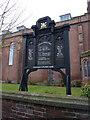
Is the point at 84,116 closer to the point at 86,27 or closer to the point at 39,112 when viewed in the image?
the point at 39,112

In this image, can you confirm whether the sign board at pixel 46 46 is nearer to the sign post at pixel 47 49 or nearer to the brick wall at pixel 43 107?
the sign post at pixel 47 49

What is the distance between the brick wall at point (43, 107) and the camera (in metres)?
2.16

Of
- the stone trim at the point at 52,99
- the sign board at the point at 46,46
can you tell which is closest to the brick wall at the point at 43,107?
the stone trim at the point at 52,99

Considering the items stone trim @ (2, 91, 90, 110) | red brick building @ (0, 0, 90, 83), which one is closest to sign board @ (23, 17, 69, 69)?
stone trim @ (2, 91, 90, 110)

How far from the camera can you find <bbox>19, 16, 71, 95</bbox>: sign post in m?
3.31

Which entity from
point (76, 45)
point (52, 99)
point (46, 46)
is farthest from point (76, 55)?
point (52, 99)

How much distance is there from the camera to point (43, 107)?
252 cm

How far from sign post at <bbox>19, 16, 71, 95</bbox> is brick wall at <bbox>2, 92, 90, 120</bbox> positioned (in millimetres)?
758

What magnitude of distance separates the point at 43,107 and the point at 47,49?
6.18 ft

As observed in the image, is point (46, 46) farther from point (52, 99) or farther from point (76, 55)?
point (76, 55)

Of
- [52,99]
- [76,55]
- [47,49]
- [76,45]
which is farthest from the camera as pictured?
[76,45]

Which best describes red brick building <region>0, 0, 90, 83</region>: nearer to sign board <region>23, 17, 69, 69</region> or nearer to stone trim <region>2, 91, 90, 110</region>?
sign board <region>23, 17, 69, 69</region>

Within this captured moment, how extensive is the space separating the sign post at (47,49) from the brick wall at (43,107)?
758 millimetres

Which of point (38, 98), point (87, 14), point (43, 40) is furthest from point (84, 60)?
point (38, 98)
